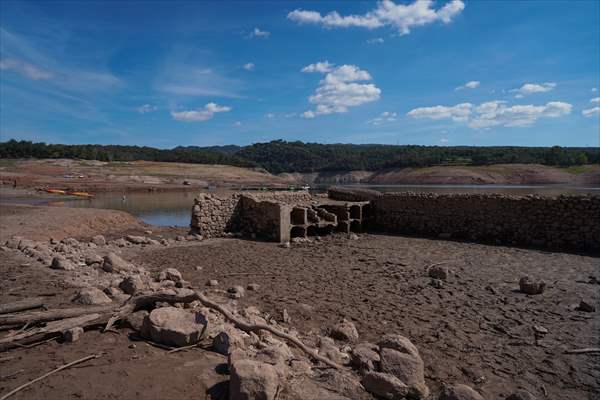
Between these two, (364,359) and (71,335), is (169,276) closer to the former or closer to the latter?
(71,335)

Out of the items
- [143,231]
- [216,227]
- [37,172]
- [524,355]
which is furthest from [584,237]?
[37,172]

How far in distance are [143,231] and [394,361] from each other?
16.5 m

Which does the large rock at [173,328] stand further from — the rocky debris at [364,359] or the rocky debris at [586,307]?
the rocky debris at [586,307]

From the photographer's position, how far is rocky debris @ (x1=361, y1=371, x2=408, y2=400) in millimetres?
4062

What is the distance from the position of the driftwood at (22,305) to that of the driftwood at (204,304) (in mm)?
1302

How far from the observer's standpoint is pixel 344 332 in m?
6.14

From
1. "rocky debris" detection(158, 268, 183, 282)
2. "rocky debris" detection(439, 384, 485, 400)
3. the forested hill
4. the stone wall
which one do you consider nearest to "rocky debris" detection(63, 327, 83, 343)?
"rocky debris" detection(158, 268, 183, 282)

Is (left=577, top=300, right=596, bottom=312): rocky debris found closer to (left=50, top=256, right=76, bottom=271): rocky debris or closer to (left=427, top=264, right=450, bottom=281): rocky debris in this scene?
(left=427, top=264, right=450, bottom=281): rocky debris

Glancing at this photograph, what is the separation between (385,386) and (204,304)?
2.84m

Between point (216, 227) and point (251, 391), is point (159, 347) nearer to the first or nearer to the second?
point (251, 391)

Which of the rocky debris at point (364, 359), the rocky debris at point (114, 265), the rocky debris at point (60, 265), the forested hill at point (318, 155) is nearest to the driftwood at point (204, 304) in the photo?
the rocky debris at point (364, 359)

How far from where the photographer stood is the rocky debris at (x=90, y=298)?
5426mm

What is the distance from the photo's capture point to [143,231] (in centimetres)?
1864

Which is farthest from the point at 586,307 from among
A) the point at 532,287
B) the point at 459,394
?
the point at 459,394
